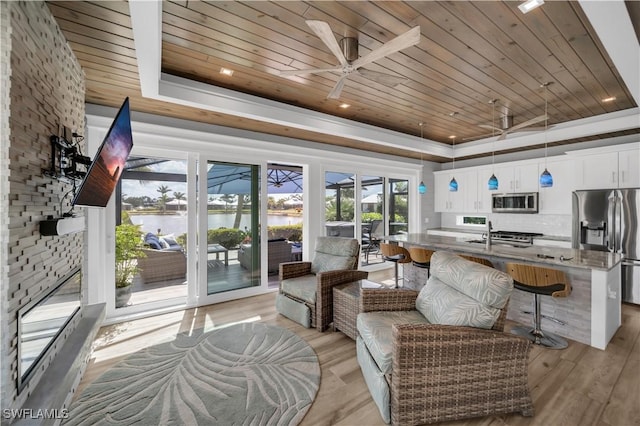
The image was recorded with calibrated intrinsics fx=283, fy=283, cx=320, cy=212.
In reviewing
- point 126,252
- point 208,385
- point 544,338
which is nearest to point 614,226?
point 544,338

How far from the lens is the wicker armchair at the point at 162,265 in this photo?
13.0 ft

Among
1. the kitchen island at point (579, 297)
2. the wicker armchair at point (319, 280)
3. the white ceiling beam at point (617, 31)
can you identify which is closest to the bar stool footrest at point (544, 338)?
the kitchen island at point (579, 297)

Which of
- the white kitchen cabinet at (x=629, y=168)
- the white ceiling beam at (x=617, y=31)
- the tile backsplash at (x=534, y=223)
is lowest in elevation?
the tile backsplash at (x=534, y=223)

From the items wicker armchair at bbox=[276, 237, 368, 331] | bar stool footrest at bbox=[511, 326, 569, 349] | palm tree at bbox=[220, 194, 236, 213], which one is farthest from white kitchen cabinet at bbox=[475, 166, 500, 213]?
palm tree at bbox=[220, 194, 236, 213]

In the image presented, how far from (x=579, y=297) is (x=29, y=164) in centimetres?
476

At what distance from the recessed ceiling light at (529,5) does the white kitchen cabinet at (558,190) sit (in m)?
4.08

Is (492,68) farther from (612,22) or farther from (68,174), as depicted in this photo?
(68,174)

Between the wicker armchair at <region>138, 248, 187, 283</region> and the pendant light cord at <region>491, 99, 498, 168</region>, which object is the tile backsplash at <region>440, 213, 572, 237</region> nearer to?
the pendant light cord at <region>491, 99, 498, 168</region>

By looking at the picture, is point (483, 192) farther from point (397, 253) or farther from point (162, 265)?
point (162, 265)

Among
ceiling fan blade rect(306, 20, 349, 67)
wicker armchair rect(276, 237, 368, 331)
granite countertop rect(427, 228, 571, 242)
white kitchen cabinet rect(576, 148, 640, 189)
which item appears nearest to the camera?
ceiling fan blade rect(306, 20, 349, 67)

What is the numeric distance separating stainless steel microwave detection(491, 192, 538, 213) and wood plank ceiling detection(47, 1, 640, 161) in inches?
67.1

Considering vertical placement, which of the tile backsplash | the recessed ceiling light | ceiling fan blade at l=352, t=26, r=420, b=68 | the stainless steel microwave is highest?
the recessed ceiling light

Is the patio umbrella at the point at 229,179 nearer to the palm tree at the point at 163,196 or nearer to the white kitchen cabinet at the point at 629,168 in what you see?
the palm tree at the point at 163,196

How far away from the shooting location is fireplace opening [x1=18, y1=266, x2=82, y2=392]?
1607 millimetres
